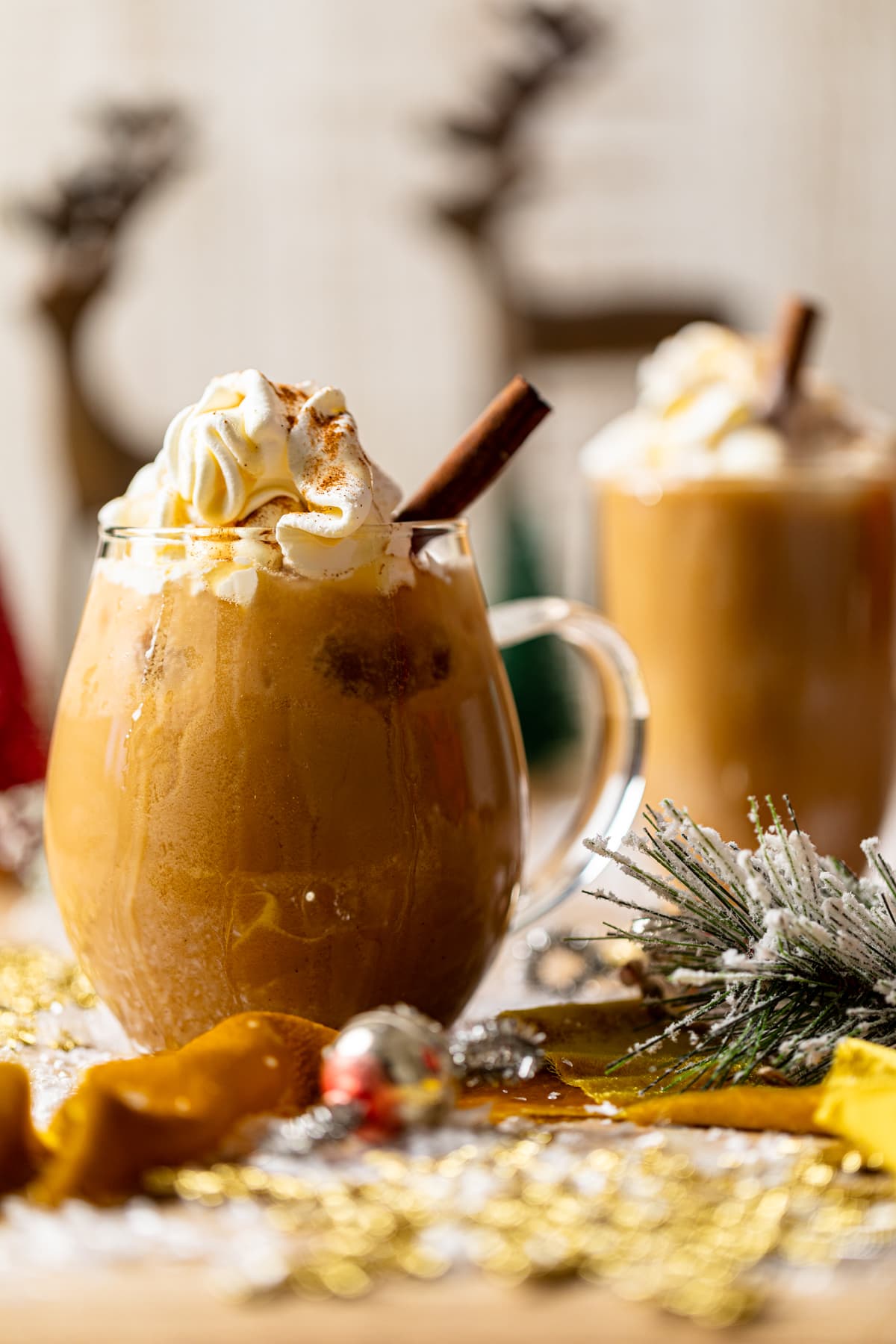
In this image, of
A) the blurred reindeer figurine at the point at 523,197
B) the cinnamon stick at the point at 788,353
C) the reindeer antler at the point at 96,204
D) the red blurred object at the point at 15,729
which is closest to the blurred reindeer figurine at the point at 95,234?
the reindeer antler at the point at 96,204

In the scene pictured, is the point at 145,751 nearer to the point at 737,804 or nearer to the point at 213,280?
the point at 737,804

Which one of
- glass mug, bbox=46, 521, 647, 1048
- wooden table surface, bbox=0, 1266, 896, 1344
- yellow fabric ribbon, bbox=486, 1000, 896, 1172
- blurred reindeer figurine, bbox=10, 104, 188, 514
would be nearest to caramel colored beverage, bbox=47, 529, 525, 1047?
glass mug, bbox=46, 521, 647, 1048

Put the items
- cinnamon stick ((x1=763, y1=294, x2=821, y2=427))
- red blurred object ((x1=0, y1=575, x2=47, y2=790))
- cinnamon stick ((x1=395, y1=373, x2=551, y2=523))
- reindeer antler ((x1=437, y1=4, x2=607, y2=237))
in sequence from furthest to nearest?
reindeer antler ((x1=437, y1=4, x2=607, y2=237)), red blurred object ((x1=0, y1=575, x2=47, y2=790)), cinnamon stick ((x1=763, y1=294, x2=821, y2=427)), cinnamon stick ((x1=395, y1=373, x2=551, y2=523))

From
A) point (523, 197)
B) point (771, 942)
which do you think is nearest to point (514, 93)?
point (523, 197)

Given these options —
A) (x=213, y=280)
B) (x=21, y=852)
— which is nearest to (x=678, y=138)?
(x=213, y=280)

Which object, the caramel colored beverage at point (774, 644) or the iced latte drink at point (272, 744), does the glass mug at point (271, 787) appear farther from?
the caramel colored beverage at point (774, 644)

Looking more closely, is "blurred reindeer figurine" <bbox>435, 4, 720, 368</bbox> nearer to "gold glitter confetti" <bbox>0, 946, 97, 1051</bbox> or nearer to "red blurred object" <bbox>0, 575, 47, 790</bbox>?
"red blurred object" <bbox>0, 575, 47, 790</bbox>
